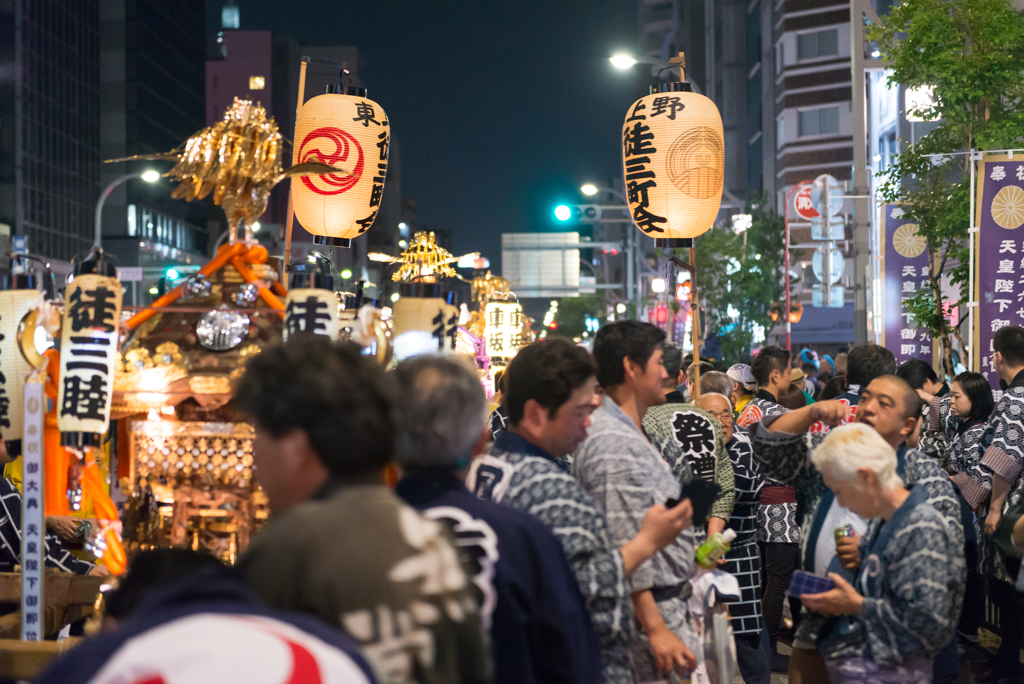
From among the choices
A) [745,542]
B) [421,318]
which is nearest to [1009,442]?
[745,542]

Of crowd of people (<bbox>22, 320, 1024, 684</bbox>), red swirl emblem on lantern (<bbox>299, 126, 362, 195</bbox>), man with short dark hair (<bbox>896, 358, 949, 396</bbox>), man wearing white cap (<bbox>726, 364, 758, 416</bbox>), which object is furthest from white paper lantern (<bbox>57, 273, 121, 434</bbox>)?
man wearing white cap (<bbox>726, 364, 758, 416</bbox>)

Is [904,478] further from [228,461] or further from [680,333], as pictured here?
[680,333]

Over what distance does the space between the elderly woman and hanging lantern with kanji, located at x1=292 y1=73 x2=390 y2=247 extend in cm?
653

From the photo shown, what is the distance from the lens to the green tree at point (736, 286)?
41688 millimetres

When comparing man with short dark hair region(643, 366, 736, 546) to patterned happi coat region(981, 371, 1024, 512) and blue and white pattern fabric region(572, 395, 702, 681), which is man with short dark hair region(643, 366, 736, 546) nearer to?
blue and white pattern fabric region(572, 395, 702, 681)

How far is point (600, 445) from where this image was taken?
4.00 m

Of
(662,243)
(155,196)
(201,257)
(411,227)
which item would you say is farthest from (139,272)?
(411,227)

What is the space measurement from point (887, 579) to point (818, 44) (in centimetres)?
5998

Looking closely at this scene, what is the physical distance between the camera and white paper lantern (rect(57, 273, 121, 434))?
418 cm

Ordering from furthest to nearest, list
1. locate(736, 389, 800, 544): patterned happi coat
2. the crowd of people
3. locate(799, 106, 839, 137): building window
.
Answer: locate(799, 106, 839, 137): building window → locate(736, 389, 800, 544): patterned happi coat → the crowd of people

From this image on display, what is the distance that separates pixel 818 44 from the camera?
5859cm

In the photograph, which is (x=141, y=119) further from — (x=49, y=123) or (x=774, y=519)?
(x=774, y=519)

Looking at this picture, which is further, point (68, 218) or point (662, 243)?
point (68, 218)

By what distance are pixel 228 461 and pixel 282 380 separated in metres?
2.57
